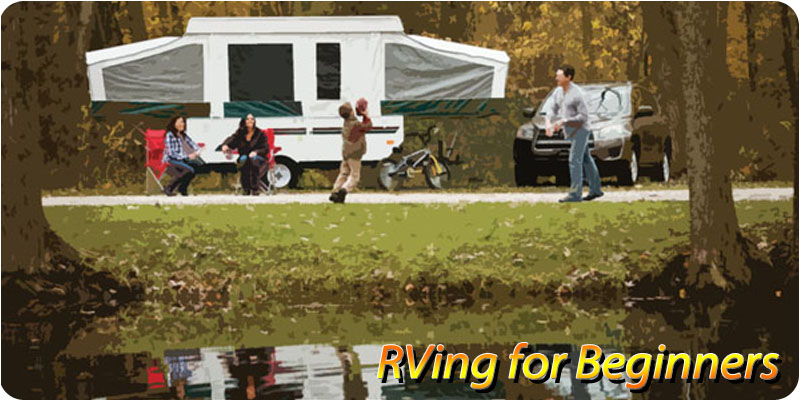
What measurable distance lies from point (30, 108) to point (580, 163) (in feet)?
13.9

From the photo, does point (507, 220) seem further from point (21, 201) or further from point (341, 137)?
point (21, 201)

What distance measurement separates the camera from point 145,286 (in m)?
10.8

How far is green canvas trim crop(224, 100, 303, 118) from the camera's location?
13250 mm

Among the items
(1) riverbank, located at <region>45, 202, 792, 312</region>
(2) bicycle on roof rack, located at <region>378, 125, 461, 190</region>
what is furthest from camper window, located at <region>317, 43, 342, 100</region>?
(1) riverbank, located at <region>45, 202, 792, 312</region>

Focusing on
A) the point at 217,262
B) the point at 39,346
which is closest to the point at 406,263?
the point at 217,262

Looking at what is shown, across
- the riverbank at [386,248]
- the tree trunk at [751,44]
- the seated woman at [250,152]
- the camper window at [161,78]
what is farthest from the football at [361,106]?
the tree trunk at [751,44]

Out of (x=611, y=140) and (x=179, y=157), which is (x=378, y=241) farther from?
(x=611, y=140)

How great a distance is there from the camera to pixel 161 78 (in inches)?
512

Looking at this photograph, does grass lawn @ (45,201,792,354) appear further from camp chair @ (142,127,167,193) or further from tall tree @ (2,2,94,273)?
tall tree @ (2,2,94,273)

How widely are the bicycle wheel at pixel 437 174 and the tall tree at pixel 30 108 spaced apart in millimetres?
3579

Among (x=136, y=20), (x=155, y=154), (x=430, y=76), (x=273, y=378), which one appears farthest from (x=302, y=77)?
(x=273, y=378)

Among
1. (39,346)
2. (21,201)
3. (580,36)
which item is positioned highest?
(580,36)

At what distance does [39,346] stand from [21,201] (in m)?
1.78

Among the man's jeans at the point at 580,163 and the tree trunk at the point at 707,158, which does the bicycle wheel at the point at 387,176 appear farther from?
the tree trunk at the point at 707,158
